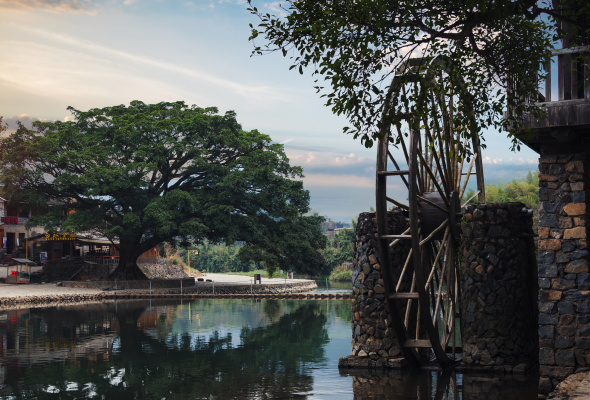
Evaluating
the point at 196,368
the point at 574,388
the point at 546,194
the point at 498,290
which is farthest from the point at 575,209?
the point at 196,368

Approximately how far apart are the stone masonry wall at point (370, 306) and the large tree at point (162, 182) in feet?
65.3

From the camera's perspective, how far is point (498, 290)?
10680 millimetres

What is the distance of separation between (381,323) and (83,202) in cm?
2572

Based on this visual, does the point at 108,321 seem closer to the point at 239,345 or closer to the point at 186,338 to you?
the point at 186,338

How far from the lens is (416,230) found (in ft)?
33.5

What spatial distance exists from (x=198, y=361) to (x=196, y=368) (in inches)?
29.8

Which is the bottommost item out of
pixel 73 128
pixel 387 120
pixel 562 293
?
pixel 562 293

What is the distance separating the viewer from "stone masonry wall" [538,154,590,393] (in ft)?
27.1

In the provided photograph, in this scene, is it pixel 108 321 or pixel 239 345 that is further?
pixel 108 321

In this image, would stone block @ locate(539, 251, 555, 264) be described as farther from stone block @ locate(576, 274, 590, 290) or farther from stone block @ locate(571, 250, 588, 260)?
stone block @ locate(576, 274, 590, 290)

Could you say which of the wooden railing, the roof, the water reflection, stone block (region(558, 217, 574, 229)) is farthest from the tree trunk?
the wooden railing

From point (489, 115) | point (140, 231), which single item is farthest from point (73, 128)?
point (489, 115)

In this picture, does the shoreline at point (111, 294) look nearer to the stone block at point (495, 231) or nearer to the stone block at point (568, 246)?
the stone block at point (495, 231)

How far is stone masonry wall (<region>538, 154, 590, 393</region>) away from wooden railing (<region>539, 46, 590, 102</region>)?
0.84 metres
